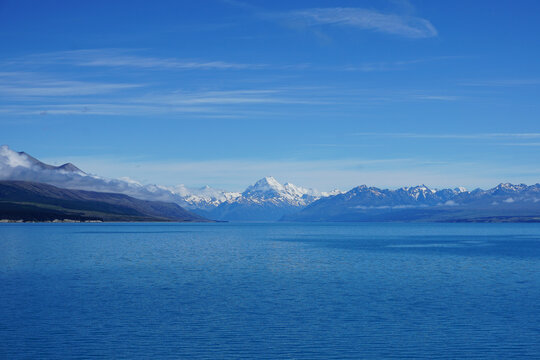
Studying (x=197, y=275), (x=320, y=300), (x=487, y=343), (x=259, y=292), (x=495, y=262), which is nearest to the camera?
(x=487, y=343)

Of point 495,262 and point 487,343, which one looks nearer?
point 487,343

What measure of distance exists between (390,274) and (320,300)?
24.8 m

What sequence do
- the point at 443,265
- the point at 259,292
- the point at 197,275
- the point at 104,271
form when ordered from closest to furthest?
the point at 259,292
the point at 197,275
the point at 104,271
the point at 443,265

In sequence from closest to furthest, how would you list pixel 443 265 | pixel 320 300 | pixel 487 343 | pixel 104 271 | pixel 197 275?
pixel 487 343, pixel 320 300, pixel 197 275, pixel 104 271, pixel 443 265

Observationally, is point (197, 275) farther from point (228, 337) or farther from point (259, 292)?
point (228, 337)

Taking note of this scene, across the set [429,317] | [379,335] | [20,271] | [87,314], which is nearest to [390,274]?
[429,317]

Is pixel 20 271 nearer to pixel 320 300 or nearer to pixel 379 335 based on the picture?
pixel 320 300

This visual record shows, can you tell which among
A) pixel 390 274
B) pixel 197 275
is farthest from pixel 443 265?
pixel 197 275

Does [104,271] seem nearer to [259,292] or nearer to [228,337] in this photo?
[259,292]

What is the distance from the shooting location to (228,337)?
120 ft

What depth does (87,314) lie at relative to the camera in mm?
43812

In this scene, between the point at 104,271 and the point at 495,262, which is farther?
the point at 495,262

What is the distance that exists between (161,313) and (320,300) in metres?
15.0

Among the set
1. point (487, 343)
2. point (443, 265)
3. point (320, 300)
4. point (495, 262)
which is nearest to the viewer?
point (487, 343)
